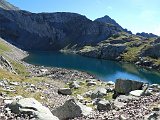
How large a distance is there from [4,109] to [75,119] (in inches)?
243

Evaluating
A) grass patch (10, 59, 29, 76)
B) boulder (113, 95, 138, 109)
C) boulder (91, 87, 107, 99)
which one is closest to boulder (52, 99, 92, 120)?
boulder (113, 95, 138, 109)

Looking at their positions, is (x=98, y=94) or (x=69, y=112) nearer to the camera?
(x=69, y=112)

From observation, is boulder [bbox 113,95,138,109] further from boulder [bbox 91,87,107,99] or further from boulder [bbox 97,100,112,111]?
boulder [bbox 91,87,107,99]

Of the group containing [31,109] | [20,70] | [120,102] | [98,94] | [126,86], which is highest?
[31,109]

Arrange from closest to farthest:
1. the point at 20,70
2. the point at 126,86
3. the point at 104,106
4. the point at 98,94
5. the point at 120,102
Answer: the point at 104,106 → the point at 120,102 → the point at 98,94 → the point at 126,86 → the point at 20,70

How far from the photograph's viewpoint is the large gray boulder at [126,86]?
180 ft

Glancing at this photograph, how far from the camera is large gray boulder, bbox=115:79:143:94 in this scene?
54.8 metres

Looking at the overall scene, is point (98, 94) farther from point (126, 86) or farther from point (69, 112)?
point (69, 112)

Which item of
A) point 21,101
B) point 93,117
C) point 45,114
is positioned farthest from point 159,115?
point 21,101

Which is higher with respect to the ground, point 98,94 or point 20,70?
point 98,94

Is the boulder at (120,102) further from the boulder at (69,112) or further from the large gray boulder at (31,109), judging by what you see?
the large gray boulder at (31,109)

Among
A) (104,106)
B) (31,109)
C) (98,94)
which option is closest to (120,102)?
(104,106)

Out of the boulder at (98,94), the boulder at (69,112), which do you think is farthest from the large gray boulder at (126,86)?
the boulder at (69,112)

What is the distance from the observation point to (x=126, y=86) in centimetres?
5569
